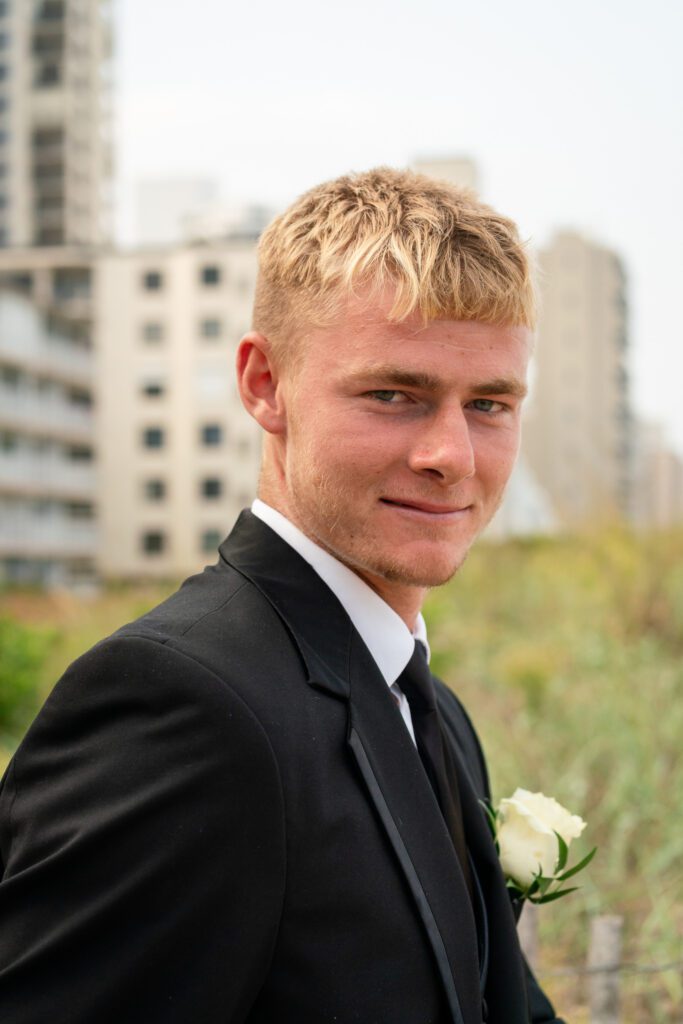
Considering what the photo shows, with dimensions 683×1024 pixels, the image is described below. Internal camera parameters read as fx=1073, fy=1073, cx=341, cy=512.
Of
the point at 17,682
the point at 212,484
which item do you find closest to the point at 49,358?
the point at 212,484

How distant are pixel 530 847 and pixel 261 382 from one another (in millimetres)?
884

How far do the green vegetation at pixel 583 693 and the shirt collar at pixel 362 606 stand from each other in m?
2.97

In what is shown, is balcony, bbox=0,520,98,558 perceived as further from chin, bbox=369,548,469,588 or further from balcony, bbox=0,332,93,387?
chin, bbox=369,548,469,588

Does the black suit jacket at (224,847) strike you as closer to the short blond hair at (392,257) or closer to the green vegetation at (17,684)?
the short blond hair at (392,257)

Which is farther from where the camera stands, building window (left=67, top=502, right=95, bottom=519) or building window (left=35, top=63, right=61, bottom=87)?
building window (left=35, top=63, right=61, bottom=87)

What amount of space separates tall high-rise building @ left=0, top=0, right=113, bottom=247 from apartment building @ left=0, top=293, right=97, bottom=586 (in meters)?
18.2

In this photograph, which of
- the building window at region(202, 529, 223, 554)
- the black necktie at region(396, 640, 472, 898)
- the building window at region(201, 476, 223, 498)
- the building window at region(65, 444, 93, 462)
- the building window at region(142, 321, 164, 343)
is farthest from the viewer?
the building window at region(142, 321, 164, 343)

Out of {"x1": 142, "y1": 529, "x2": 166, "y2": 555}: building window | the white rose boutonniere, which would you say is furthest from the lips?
{"x1": 142, "y1": 529, "x2": 166, "y2": 555}: building window

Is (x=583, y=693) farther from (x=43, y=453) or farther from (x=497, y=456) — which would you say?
(x=43, y=453)

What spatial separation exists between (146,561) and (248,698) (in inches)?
2218

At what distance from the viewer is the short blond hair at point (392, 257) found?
1402 mm

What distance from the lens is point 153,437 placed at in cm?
5769

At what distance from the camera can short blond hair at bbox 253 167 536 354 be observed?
1402 millimetres

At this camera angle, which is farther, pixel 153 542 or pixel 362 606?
pixel 153 542
